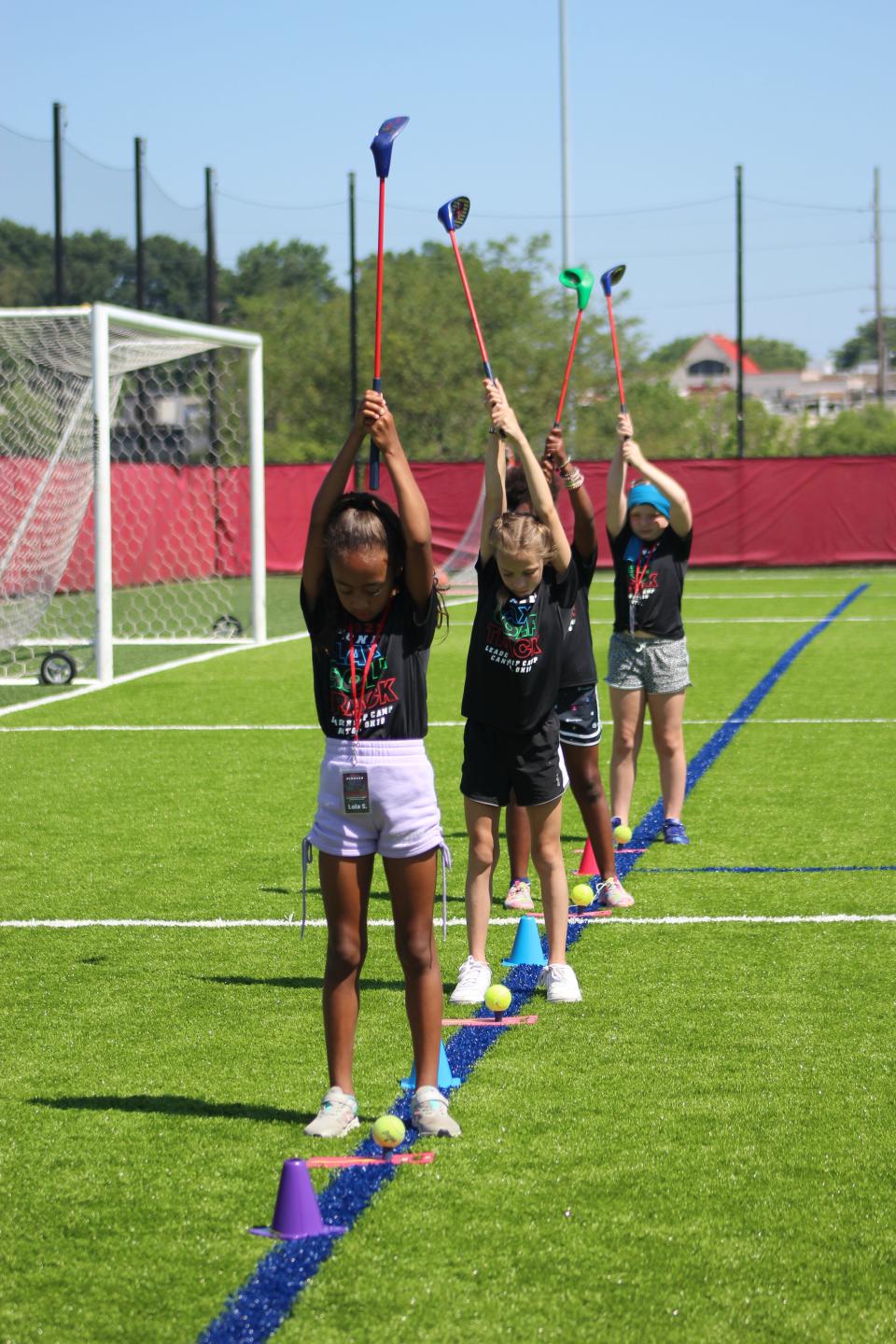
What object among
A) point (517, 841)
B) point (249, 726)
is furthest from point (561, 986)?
point (249, 726)

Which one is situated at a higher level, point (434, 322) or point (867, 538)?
point (434, 322)

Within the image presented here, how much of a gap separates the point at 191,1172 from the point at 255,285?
320ft

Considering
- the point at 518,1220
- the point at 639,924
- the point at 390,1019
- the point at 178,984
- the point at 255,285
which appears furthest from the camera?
the point at 255,285

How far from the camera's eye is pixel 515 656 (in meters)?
5.35

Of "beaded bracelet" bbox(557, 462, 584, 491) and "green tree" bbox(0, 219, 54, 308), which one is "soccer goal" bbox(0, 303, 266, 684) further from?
"green tree" bbox(0, 219, 54, 308)

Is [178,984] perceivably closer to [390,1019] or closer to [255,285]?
[390,1019]

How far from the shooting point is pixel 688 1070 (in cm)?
475

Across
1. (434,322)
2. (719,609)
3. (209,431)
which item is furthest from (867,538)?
(434,322)

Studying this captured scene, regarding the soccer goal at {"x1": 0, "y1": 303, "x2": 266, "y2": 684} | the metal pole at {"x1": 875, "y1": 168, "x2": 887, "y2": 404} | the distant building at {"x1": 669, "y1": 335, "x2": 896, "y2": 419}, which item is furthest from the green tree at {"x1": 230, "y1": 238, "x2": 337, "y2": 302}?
the soccer goal at {"x1": 0, "y1": 303, "x2": 266, "y2": 684}

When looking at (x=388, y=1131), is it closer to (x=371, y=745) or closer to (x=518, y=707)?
(x=371, y=745)

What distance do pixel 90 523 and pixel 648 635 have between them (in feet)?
53.2

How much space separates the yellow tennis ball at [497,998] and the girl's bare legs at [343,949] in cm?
87

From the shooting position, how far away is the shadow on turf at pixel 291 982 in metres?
5.69

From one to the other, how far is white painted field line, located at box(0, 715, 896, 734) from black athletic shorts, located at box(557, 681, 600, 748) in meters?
5.21
